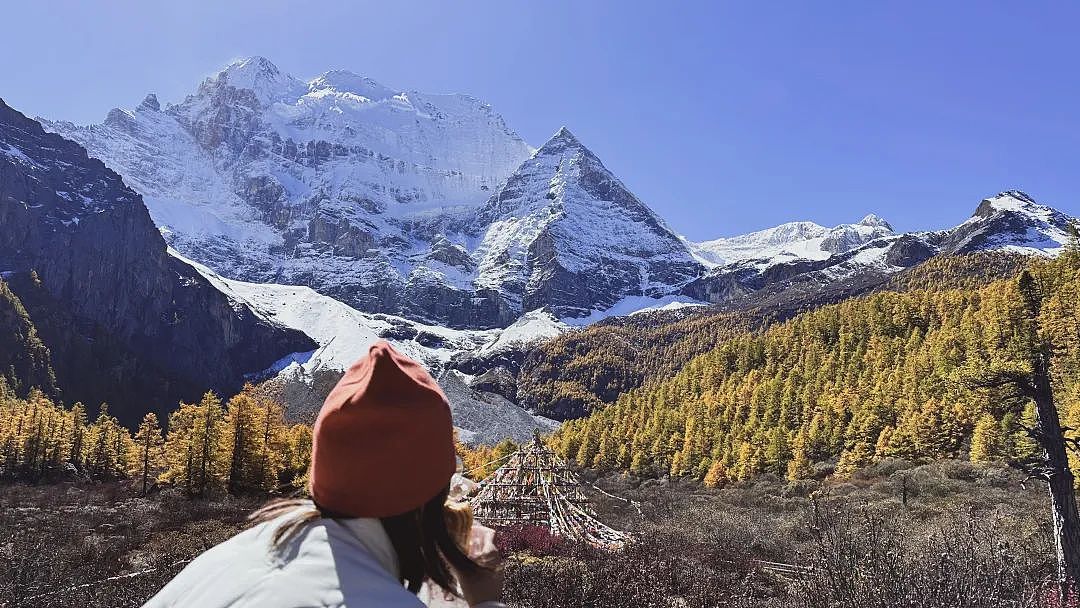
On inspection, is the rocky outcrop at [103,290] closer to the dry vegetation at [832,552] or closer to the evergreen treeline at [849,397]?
the evergreen treeline at [849,397]

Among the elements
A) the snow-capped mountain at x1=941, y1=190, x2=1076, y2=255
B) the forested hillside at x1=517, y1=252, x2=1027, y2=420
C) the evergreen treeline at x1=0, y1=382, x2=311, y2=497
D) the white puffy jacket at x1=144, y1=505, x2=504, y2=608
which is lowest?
the evergreen treeline at x1=0, y1=382, x2=311, y2=497

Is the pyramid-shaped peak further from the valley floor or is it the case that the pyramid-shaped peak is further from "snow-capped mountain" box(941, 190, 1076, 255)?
the valley floor

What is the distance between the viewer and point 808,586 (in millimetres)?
7039

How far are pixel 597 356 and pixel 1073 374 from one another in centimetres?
11184


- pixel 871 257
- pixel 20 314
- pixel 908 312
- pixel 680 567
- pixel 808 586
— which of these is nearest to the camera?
pixel 808 586

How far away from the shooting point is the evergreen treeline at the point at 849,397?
34.1 meters

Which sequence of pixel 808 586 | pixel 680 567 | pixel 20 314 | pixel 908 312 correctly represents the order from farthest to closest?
1. pixel 20 314
2. pixel 908 312
3. pixel 680 567
4. pixel 808 586

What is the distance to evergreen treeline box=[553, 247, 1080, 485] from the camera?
34125mm

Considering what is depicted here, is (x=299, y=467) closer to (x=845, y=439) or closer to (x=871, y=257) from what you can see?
(x=845, y=439)

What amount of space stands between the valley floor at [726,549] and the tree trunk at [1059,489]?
0.44 metres

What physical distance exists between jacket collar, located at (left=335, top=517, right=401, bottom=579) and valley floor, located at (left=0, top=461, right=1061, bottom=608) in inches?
200

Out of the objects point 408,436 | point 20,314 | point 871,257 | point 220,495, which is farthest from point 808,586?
point 871,257

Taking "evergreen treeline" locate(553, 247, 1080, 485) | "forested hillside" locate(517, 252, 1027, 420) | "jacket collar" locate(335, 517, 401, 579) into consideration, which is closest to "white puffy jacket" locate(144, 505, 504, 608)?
"jacket collar" locate(335, 517, 401, 579)

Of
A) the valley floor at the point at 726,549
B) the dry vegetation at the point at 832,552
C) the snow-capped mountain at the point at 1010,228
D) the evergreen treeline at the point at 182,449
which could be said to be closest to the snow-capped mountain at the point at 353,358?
the evergreen treeline at the point at 182,449
